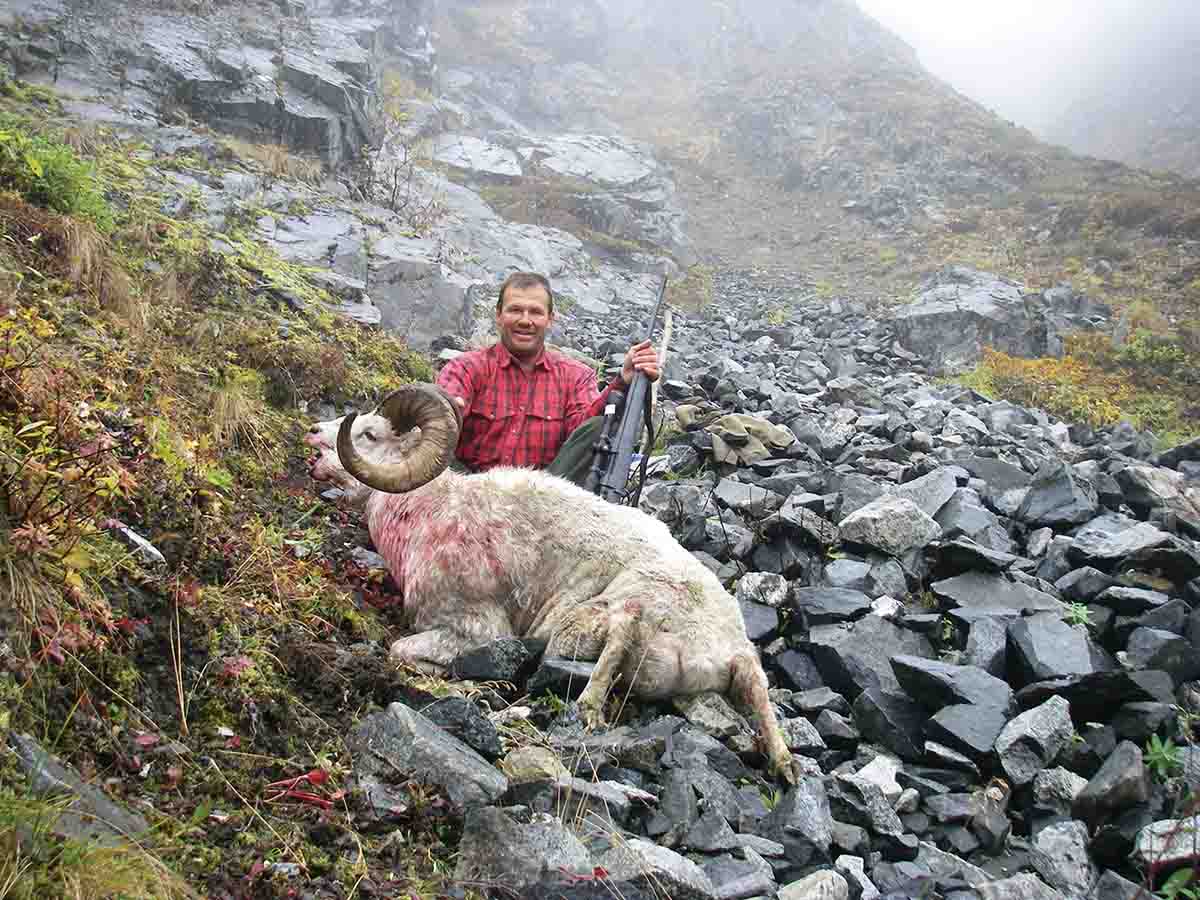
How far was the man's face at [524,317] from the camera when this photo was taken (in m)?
6.29

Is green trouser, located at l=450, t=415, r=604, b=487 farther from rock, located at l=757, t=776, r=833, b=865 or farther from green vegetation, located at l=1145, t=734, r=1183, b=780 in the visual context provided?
green vegetation, located at l=1145, t=734, r=1183, b=780

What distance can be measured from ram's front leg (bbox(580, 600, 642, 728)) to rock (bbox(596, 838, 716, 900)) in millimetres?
1195

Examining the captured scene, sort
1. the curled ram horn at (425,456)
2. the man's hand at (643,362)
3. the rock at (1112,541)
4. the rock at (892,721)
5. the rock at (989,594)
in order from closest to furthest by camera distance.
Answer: the rock at (892,721) → the curled ram horn at (425,456) → the rock at (989,594) → the rock at (1112,541) → the man's hand at (643,362)

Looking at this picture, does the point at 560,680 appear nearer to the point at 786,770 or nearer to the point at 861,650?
the point at 786,770

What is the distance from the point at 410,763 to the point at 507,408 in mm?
4004

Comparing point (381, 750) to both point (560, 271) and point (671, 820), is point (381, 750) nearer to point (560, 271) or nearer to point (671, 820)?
point (671, 820)

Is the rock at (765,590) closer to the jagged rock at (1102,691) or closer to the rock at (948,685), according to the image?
the rock at (948,685)

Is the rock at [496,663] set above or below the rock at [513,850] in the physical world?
below

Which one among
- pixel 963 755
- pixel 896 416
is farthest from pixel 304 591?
pixel 896 416

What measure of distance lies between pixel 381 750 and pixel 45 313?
396 centimetres

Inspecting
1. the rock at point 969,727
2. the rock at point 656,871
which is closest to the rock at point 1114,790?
the rock at point 969,727

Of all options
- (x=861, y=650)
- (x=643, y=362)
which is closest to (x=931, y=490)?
(x=861, y=650)

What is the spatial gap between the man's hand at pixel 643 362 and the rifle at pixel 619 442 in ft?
0.26

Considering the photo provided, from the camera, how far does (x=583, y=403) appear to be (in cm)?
691
